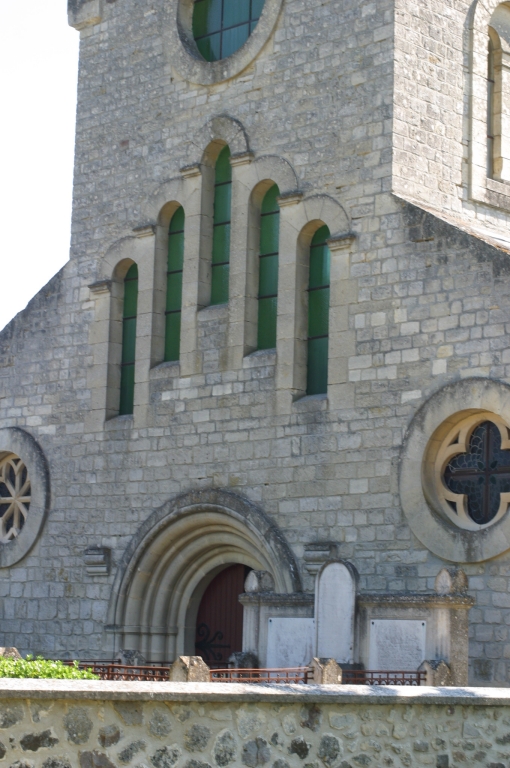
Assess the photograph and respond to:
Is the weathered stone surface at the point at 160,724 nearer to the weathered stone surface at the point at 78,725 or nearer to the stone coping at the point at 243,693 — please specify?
the stone coping at the point at 243,693

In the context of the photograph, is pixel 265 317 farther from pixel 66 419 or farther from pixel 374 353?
pixel 66 419

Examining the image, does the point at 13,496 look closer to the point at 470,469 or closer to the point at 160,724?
the point at 470,469

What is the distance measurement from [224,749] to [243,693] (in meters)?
0.31

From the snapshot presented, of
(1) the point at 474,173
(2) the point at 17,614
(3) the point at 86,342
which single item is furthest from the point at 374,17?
(2) the point at 17,614

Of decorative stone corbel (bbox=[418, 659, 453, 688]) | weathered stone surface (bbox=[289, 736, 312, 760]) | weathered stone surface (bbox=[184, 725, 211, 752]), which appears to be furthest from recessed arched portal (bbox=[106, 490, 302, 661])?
weathered stone surface (bbox=[184, 725, 211, 752])

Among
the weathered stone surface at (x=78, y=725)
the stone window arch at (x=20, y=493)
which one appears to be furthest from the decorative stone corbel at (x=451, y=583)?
the stone window arch at (x=20, y=493)

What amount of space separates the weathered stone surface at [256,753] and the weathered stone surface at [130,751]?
25.8 inches

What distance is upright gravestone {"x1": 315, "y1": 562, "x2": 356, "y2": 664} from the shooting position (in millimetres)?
11680

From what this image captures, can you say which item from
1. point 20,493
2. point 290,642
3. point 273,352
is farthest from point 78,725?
point 20,493

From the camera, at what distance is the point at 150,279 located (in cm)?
1597

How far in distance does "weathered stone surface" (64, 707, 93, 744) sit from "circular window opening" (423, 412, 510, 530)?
6.60 meters

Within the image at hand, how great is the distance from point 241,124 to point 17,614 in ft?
21.3

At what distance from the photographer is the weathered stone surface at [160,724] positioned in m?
6.84

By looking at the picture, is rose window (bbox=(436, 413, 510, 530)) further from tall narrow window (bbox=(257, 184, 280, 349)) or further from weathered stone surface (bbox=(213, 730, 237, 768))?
weathered stone surface (bbox=(213, 730, 237, 768))
